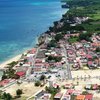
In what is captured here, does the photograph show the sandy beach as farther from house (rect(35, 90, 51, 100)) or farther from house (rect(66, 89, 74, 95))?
house (rect(66, 89, 74, 95))

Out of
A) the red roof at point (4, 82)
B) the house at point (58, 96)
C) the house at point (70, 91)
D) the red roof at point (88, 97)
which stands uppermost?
the red roof at point (4, 82)

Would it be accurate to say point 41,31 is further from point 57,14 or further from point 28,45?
point 57,14

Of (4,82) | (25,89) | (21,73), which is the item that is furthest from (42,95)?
(21,73)

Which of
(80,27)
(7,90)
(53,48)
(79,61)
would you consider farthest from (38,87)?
(80,27)

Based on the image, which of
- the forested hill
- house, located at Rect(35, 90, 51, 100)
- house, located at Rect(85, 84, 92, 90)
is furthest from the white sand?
the forested hill

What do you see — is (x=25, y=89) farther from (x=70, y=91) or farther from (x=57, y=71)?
(x=57, y=71)

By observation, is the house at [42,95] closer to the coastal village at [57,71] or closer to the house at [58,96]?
the coastal village at [57,71]

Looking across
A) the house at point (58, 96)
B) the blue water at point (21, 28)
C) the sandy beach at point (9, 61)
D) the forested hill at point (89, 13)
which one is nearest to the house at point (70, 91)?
the house at point (58, 96)

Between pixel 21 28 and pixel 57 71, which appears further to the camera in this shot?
pixel 21 28

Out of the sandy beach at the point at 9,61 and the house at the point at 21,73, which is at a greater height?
the sandy beach at the point at 9,61
